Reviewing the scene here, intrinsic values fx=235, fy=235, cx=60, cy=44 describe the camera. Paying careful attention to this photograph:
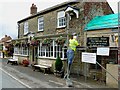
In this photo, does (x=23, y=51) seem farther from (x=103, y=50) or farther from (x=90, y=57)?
(x=103, y=50)

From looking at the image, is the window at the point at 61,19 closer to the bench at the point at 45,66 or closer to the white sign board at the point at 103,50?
the bench at the point at 45,66

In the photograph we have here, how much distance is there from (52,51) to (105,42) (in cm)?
621

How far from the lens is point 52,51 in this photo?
60.9 ft

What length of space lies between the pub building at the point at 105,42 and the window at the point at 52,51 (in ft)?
7.55

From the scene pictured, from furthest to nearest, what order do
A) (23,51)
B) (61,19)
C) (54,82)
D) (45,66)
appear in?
(23,51) < (61,19) < (45,66) < (54,82)

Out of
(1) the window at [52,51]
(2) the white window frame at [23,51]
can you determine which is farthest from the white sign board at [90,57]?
(2) the white window frame at [23,51]

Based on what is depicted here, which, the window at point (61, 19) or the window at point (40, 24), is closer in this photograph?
the window at point (61, 19)

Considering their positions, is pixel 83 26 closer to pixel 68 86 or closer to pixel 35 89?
pixel 68 86

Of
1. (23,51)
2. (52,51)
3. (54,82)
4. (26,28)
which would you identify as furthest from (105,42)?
(26,28)

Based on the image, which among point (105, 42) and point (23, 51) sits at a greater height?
point (105, 42)

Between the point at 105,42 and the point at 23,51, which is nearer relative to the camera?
the point at 105,42

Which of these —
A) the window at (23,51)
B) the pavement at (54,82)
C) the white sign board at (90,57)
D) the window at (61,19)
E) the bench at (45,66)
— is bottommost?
the pavement at (54,82)

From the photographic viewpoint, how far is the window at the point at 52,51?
17364 millimetres

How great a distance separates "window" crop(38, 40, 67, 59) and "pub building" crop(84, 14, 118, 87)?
7.55 ft
